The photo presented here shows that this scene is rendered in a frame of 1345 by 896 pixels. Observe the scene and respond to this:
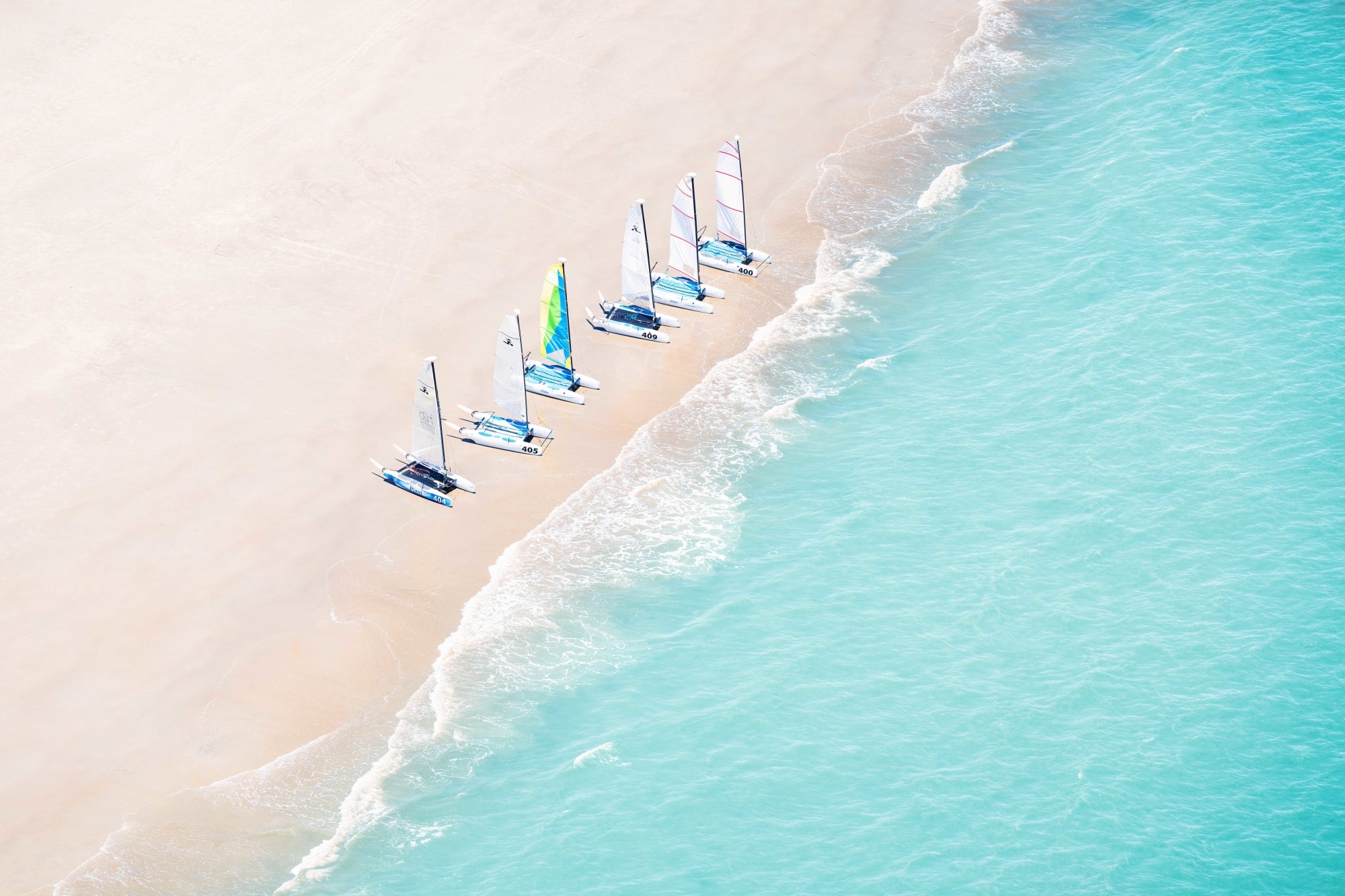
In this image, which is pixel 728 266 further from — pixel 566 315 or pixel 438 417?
pixel 438 417

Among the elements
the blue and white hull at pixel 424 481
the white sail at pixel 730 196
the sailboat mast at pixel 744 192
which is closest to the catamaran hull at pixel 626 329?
the sailboat mast at pixel 744 192

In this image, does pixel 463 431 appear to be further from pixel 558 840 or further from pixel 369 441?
pixel 558 840

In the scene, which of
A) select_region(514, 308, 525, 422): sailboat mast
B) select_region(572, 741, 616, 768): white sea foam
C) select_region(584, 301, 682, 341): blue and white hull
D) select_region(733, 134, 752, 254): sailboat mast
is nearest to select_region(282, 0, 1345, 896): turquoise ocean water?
select_region(572, 741, 616, 768): white sea foam

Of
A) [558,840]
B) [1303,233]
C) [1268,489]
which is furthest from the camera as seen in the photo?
[1303,233]

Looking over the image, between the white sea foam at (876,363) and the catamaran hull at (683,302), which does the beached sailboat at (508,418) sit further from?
the white sea foam at (876,363)

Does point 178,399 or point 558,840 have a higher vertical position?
point 178,399

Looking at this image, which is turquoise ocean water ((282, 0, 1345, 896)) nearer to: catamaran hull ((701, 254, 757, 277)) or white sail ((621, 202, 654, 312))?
catamaran hull ((701, 254, 757, 277))

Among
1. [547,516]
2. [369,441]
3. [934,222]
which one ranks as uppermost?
[934,222]

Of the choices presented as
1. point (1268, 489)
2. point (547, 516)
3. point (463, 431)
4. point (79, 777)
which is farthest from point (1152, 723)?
point (79, 777)
